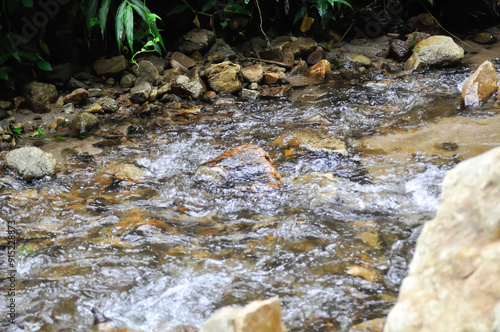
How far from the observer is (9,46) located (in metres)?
3.94

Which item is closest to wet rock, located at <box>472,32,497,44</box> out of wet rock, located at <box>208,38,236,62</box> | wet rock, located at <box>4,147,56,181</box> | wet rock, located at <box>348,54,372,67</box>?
wet rock, located at <box>348,54,372,67</box>

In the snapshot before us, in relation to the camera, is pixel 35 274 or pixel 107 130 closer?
pixel 35 274

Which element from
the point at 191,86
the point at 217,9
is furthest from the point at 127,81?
the point at 217,9

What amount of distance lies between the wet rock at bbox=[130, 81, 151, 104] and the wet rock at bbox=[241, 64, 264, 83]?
3.52 ft

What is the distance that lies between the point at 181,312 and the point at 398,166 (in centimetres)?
190

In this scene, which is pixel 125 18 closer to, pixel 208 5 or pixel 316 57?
pixel 208 5

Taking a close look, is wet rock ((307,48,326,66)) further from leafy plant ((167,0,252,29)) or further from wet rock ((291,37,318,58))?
leafy plant ((167,0,252,29))

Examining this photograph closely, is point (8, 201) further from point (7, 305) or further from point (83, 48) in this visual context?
point (83, 48)

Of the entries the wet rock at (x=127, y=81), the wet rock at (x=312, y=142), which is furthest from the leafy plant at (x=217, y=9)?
the wet rock at (x=312, y=142)

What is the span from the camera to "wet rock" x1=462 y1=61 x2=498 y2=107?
3.86m

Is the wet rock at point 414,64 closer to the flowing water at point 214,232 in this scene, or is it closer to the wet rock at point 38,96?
the flowing water at point 214,232

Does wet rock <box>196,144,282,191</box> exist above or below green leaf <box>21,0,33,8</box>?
below

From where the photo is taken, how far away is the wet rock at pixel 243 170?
2.90m

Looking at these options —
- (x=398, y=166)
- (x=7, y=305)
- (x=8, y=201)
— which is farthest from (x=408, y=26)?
(x=7, y=305)
